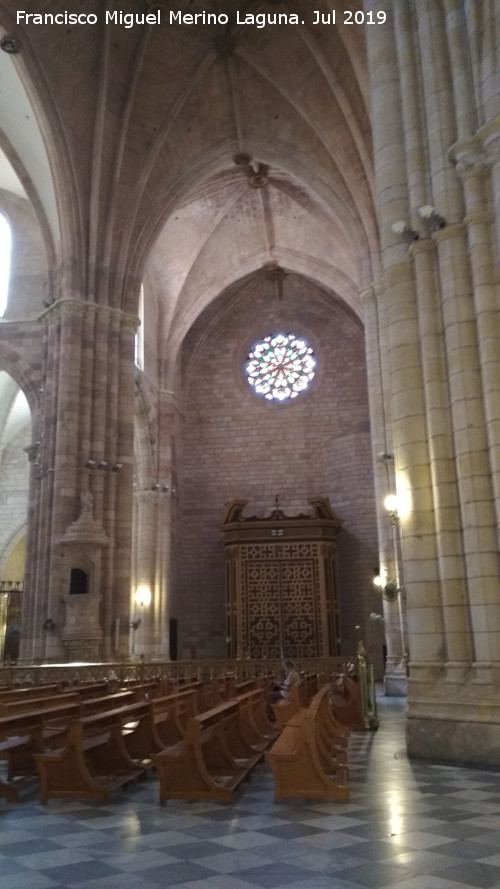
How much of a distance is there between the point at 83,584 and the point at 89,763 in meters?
11.3

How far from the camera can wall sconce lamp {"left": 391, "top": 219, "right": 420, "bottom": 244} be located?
879 cm

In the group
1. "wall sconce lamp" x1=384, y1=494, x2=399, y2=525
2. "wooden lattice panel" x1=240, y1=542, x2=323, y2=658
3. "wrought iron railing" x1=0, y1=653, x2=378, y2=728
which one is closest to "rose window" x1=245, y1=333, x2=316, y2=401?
→ "wooden lattice panel" x1=240, y1=542, x2=323, y2=658

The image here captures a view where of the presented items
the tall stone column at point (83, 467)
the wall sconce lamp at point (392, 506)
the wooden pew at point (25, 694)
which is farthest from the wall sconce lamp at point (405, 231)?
the tall stone column at point (83, 467)

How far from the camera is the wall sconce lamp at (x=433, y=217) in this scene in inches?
336

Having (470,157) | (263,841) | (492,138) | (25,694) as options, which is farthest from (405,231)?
(25,694)

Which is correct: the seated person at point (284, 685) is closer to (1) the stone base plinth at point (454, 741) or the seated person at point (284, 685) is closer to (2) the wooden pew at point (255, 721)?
(2) the wooden pew at point (255, 721)

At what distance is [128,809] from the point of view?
5.23 meters

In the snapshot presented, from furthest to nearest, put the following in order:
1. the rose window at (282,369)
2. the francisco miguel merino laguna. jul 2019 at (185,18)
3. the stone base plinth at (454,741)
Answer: the rose window at (282,369), the francisco miguel merino laguna. jul 2019 at (185,18), the stone base plinth at (454,741)

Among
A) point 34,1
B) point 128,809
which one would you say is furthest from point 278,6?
point 128,809

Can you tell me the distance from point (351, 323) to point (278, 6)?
12.7 metres

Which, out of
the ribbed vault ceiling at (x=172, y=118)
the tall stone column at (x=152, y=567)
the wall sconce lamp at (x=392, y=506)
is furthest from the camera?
the tall stone column at (x=152, y=567)

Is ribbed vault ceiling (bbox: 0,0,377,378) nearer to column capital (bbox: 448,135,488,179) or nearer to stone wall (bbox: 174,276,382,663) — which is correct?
stone wall (bbox: 174,276,382,663)

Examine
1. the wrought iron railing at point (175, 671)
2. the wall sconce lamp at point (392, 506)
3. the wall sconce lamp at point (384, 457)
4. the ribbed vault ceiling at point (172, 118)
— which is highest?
the ribbed vault ceiling at point (172, 118)

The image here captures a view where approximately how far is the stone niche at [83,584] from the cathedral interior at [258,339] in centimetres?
8
